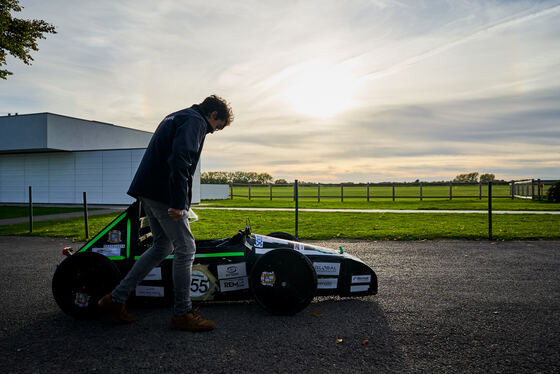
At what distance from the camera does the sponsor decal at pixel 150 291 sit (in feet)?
12.6

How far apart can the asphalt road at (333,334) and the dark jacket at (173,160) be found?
118cm

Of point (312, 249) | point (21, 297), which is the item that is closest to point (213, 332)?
point (312, 249)

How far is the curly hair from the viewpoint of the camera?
11.1 feet

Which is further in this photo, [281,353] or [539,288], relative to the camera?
[539,288]

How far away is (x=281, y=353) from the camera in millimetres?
2865

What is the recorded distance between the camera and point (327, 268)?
4.00 meters

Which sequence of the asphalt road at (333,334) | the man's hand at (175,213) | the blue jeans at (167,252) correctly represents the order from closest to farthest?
the asphalt road at (333,334) < the man's hand at (175,213) < the blue jeans at (167,252)

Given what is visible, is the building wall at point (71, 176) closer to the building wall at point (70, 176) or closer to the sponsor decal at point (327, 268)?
the building wall at point (70, 176)

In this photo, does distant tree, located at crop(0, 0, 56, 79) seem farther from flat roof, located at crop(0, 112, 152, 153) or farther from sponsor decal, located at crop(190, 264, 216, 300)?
sponsor decal, located at crop(190, 264, 216, 300)

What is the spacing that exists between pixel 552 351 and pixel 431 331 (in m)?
0.84

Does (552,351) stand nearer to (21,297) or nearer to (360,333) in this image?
(360,333)

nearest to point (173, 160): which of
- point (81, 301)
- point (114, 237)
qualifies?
point (114, 237)

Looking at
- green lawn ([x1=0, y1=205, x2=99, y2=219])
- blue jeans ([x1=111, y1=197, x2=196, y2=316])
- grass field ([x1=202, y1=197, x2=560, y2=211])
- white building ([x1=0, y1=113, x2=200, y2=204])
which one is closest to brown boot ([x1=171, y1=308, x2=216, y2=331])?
blue jeans ([x1=111, y1=197, x2=196, y2=316])

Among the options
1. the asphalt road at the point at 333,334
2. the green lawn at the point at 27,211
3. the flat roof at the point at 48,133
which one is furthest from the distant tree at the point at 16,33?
the asphalt road at the point at 333,334
